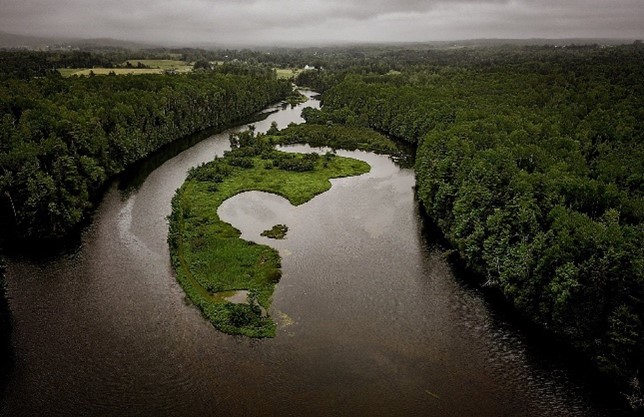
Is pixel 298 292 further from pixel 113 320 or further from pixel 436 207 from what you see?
pixel 436 207

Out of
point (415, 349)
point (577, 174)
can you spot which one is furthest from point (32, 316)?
point (577, 174)

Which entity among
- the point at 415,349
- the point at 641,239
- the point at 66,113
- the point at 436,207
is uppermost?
the point at 66,113

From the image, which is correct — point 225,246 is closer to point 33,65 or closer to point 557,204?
point 557,204

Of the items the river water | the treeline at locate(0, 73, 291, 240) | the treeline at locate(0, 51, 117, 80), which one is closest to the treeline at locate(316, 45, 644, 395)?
the river water

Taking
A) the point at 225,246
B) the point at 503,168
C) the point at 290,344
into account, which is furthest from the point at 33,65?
the point at 503,168

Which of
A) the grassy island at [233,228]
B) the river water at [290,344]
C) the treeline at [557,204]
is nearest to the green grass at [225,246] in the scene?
the grassy island at [233,228]

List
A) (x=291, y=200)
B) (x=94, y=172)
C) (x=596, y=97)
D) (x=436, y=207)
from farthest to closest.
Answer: (x=596, y=97)
(x=291, y=200)
(x=94, y=172)
(x=436, y=207)
